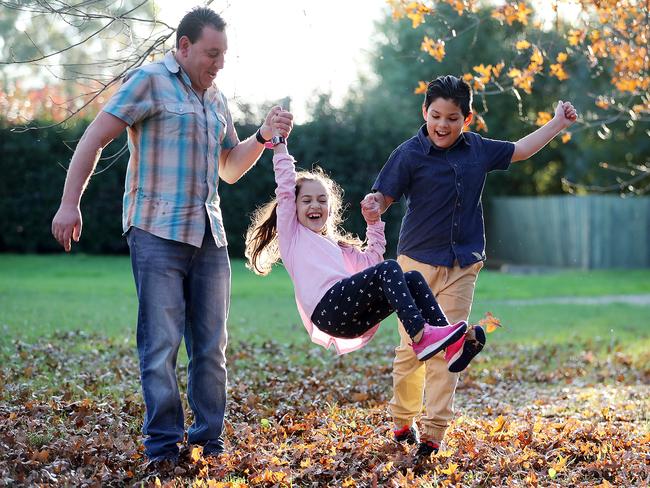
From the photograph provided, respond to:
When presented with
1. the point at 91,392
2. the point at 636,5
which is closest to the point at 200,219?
the point at 91,392

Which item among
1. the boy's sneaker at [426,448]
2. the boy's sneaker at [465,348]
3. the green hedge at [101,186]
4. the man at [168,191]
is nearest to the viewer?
the boy's sneaker at [465,348]

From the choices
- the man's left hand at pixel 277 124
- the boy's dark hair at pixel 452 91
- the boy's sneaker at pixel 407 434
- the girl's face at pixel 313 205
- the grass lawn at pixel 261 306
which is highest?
the boy's dark hair at pixel 452 91

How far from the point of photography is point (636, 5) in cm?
843

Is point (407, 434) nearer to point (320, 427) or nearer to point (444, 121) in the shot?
point (320, 427)

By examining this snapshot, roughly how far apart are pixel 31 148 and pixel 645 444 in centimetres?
1905

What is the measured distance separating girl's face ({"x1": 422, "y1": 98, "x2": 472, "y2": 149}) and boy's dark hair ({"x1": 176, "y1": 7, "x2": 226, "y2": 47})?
3.89 feet

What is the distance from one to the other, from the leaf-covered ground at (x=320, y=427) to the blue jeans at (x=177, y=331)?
0.17m

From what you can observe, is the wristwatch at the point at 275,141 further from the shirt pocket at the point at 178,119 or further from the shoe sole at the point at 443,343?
the shoe sole at the point at 443,343

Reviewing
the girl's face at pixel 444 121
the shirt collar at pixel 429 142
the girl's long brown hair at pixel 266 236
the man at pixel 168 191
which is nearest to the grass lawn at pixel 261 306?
the girl's long brown hair at pixel 266 236

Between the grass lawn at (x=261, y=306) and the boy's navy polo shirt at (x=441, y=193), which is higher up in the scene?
the boy's navy polo shirt at (x=441, y=193)

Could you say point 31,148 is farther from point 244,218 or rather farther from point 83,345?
point 83,345

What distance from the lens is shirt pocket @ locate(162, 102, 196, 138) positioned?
4.59 metres

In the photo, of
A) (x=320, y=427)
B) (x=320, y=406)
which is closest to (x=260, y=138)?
(x=320, y=427)

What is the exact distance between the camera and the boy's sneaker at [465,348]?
172 inches
